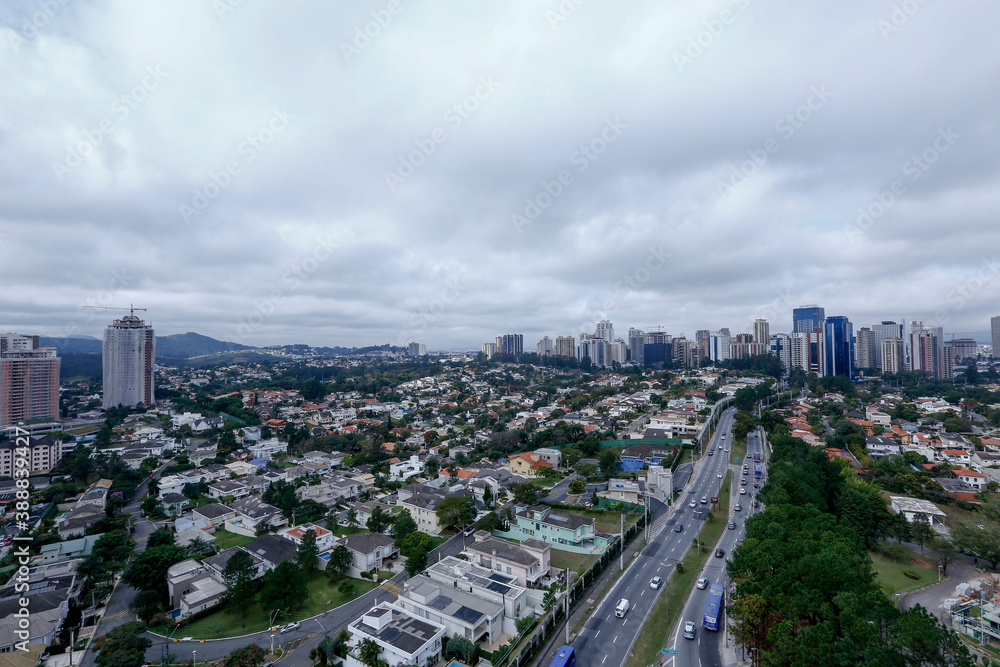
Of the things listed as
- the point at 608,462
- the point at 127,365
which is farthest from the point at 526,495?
the point at 127,365

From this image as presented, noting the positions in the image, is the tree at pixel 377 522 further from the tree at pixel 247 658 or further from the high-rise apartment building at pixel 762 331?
the high-rise apartment building at pixel 762 331

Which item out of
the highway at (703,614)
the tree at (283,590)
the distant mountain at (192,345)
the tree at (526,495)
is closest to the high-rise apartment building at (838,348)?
the highway at (703,614)

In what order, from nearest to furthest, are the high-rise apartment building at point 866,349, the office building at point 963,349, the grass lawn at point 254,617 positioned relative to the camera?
the grass lawn at point 254,617 < the high-rise apartment building at point 866,349 < the office building at point 963,349

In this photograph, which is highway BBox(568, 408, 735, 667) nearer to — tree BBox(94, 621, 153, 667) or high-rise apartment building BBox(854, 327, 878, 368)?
tree BBox(94, 621, 153, 667)

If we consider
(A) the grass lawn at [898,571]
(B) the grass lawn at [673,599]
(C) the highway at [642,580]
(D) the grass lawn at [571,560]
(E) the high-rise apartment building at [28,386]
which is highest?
(E) the high-rise apartment building at [28,386]

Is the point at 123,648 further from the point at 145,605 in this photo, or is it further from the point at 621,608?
the point at 621,608

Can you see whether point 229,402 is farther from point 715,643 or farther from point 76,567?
point 715,643

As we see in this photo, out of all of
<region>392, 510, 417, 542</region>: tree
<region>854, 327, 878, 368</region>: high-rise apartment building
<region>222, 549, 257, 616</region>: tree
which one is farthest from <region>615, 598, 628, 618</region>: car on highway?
<region>854, 327, 878, 368</region>: high-rise apartment building
